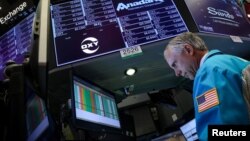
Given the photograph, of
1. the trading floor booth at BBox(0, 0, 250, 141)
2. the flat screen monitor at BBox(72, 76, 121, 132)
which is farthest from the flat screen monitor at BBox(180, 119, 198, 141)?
the flat screen monitor at BBox(72, 76, 121, 132)

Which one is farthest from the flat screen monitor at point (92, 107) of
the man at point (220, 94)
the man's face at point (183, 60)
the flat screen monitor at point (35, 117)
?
the man at point (220, 94)

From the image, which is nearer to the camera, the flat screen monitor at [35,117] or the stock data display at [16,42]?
the flat screen monitor at [35,117]

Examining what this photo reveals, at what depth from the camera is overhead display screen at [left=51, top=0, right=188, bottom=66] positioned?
2244mm

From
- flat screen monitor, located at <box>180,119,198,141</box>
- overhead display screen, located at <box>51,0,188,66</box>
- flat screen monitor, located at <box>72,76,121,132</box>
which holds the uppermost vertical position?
overhead display screen, located at <box>51,0,188,66</box>

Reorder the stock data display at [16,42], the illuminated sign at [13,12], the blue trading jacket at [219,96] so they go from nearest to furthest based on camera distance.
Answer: the blue trading jacket at [219,96] < the stock data display at [16,42] < the illuminated sign at [13,12]

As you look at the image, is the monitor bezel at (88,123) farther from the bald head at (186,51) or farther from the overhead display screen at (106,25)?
the bald head at (186,51)

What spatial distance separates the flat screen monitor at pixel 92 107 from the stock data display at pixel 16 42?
2.46 feet

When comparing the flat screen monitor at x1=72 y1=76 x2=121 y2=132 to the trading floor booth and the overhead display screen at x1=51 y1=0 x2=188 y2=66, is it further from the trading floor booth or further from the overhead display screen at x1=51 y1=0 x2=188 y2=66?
the overhead display screen at x1=51 y1=0 x2=188 y2=66

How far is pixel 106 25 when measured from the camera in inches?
93.7

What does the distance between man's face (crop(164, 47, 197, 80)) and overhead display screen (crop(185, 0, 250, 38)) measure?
0.39m

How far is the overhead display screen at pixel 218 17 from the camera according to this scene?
8.34ft

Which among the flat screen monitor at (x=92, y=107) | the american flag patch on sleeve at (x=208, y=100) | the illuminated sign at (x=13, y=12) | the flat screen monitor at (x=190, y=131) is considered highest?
the illuminated sign at (x=13, y=12)

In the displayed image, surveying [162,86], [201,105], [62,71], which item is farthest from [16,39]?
[201,105]

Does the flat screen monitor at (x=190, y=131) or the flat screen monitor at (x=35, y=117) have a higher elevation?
the flat screen monitor at (x=35, y=117)
